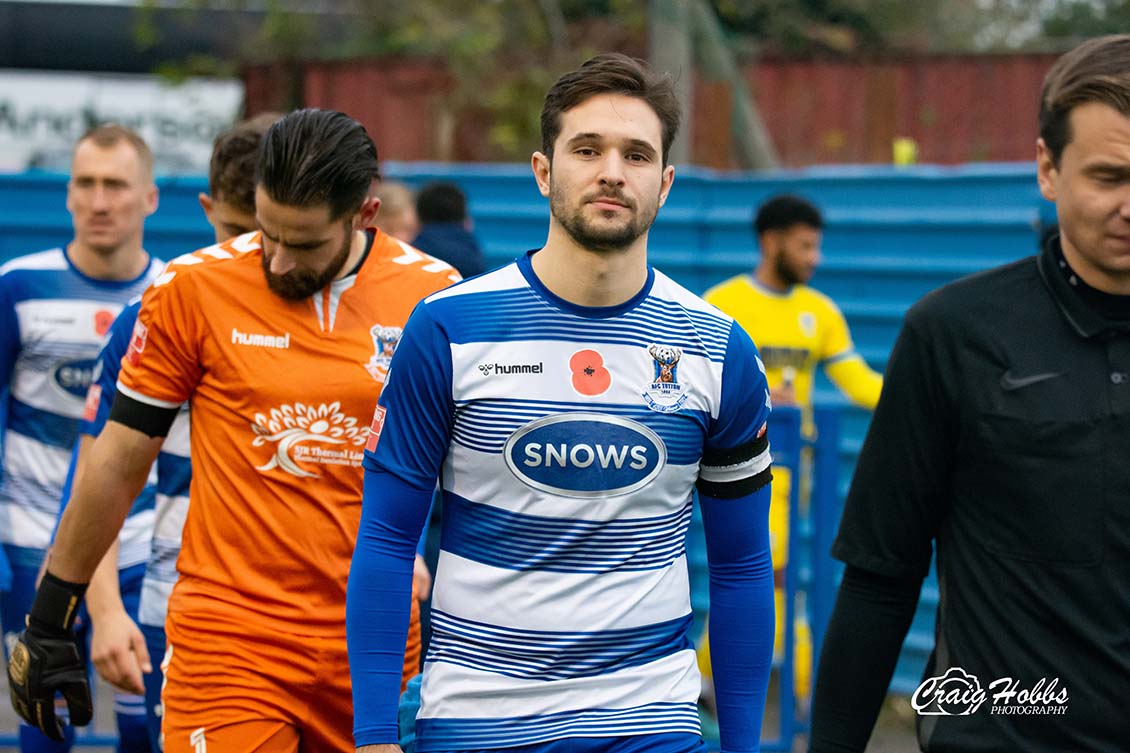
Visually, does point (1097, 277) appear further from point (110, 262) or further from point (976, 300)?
point (110, 262)

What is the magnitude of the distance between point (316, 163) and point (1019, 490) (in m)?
1.91

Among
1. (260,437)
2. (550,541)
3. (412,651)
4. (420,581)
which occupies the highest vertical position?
(260,437)

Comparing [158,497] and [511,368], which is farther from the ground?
[511,368]

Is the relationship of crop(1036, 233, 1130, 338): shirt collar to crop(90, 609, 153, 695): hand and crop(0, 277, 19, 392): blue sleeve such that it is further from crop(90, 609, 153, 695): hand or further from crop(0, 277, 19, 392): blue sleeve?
crop(0, 277, 19, 392): blue sleeve

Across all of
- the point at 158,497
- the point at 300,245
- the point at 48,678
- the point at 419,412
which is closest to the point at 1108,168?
the point at 419,412

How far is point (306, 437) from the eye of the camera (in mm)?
4141

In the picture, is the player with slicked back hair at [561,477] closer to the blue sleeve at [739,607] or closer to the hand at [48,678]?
the blue sleeve at [739,607]

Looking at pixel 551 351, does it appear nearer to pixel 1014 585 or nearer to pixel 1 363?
pixel 1014 585

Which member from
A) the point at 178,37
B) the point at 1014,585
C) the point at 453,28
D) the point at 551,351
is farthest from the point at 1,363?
the point at 178,37

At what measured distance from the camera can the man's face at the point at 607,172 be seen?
3459 mm

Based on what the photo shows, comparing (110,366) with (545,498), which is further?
(110,366)

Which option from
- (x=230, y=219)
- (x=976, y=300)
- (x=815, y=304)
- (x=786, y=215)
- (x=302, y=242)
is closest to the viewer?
(x=976, y=300)

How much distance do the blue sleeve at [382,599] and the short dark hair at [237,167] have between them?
1.77m

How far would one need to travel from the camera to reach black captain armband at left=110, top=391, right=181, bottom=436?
13.6 feet
